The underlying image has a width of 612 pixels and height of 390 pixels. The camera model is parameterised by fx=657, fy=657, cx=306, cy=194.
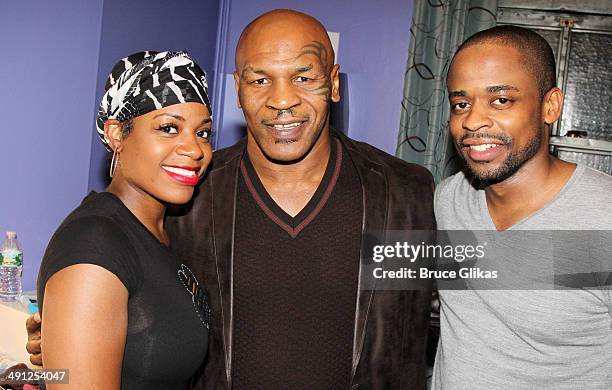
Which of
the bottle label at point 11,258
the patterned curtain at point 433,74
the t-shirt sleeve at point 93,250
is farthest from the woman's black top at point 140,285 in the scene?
the patterned curtain at point 433,74

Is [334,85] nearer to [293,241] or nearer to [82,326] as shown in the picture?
[293,241]

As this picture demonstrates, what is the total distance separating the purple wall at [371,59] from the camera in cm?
399

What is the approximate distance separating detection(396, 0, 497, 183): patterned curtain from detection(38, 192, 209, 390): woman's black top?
94.7 inches

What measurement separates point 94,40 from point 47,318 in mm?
1975

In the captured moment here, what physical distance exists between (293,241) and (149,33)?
6.14ft

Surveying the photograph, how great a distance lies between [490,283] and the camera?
1827 millimetres

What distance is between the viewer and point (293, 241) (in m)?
2.04

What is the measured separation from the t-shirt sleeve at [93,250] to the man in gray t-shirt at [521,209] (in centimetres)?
94

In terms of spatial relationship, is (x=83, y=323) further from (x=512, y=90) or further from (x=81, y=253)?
(x=512, y=90)

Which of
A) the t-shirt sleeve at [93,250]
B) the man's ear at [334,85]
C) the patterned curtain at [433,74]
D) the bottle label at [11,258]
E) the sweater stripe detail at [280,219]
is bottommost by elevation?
the bottle label at [11,258]

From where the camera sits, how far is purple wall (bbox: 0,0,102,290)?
9.05ft

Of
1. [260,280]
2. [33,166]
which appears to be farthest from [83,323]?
[33,166]

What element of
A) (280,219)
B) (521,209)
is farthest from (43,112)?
(521,209)

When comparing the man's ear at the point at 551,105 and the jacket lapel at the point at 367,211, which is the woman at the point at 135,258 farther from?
Result: the man's ear at the point at 551,105
